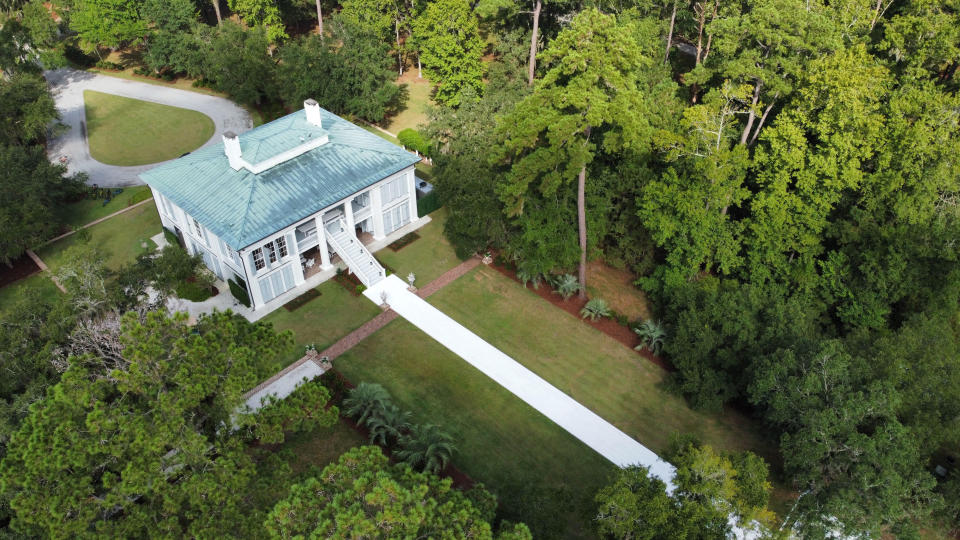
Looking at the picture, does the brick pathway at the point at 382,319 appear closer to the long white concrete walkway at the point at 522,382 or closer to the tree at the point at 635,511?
the long white concrete walkway at the point at 522,382

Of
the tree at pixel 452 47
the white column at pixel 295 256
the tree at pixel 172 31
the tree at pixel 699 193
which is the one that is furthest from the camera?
the tree at pixel 172 31

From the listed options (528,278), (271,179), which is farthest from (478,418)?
(271,179)

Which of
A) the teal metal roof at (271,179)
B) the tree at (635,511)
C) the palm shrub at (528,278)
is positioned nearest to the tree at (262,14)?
the teal metal roof at (271,179)

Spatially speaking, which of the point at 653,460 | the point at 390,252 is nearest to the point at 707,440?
the point at 653,460

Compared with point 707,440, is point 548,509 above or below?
above

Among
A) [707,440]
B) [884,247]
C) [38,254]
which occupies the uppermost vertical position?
[884,247]

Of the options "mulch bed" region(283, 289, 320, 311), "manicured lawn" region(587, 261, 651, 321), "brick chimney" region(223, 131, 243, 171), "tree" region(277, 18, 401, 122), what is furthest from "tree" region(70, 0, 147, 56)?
"manicured lawn" region(587, 261, 651, 321)

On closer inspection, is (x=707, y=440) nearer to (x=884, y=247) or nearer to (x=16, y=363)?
(x=884, y=247)
